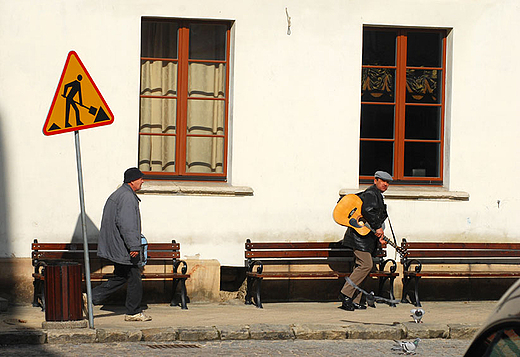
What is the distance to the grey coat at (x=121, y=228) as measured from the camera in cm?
951

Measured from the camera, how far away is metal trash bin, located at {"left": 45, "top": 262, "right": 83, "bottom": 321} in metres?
8.50

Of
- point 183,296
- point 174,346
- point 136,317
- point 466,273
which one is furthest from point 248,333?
point 466,273

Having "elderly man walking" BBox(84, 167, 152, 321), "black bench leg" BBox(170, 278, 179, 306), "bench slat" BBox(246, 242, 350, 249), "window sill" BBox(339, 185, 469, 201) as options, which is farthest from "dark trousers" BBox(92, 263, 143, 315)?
"window sill" BBox(339, 185, 469, 201)

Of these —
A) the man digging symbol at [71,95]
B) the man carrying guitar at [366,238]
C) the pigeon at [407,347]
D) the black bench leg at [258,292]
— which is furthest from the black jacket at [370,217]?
the man digging symbol at [71,95]

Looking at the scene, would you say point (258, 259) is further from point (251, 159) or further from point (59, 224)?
point (59, 224)

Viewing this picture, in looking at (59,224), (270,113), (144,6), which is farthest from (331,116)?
(59,224)

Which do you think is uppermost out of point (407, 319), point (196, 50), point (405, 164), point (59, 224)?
point (196, 50)

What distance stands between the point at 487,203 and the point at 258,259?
130 inches

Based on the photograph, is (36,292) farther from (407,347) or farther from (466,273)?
(466,273)

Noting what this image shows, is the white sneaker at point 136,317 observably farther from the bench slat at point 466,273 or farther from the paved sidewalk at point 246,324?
the bench slat at point 466,273

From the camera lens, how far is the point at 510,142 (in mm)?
11867

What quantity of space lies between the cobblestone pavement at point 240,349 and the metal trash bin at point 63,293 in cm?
47

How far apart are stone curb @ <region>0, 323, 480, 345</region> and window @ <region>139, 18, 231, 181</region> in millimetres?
3258

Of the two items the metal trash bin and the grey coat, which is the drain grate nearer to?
the metal trash bin
